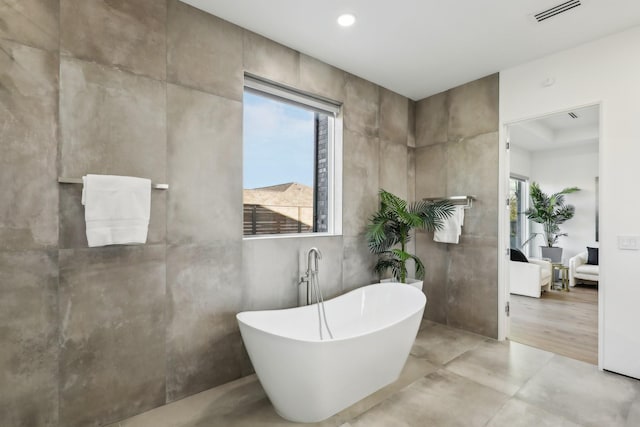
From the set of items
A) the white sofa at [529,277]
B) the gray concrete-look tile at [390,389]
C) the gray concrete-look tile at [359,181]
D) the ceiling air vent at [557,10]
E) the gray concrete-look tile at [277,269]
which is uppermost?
the ceiling air vent at [557,10]

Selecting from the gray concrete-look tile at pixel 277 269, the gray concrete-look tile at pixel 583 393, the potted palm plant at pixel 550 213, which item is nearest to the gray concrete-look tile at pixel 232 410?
the gray concrete-look tile at pixel 277 269

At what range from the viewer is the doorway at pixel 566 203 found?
381 cm

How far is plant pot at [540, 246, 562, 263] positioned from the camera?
5.83 metres

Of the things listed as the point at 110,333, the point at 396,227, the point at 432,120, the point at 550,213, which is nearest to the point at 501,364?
the point at 396,227

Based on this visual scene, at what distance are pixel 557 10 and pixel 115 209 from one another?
3.04 m

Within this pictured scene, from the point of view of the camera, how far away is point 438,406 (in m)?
2.04

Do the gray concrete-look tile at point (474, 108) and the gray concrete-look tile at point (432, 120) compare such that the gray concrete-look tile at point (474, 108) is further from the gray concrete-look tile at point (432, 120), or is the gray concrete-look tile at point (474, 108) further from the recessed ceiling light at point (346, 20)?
the recessed ceiling light at point (346, 20)

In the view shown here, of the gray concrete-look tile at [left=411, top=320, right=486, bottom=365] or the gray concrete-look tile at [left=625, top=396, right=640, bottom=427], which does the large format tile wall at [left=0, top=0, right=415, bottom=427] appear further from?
the gray concrete-look tile at [left=625, top=396, right=640, bottom=427]

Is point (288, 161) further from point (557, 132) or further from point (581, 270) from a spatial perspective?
point (557, 132)

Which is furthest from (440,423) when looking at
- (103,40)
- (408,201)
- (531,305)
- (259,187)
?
(531,305)

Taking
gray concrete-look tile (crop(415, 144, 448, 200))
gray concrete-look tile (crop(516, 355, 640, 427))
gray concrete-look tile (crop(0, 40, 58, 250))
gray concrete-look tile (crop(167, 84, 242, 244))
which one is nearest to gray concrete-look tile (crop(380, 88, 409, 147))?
gray concrete-look tile (crop(415, 144, 448, 200))

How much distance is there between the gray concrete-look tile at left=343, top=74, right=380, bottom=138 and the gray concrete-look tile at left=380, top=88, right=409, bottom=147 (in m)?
0.10

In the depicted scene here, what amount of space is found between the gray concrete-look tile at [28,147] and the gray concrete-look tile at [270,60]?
1.20m

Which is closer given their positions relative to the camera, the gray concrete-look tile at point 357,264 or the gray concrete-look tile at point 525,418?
the gray concrete-look tile at point 525,418
